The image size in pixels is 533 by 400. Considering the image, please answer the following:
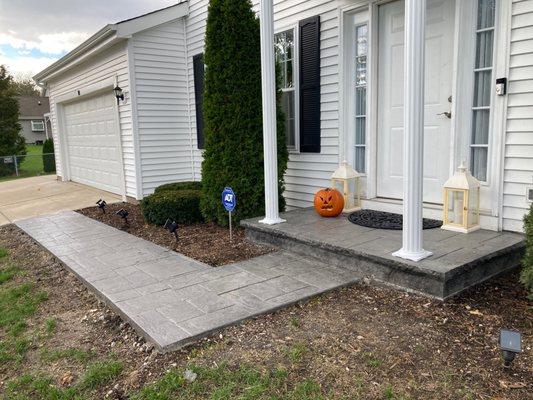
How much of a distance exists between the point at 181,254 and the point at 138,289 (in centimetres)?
103

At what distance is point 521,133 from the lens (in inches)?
145

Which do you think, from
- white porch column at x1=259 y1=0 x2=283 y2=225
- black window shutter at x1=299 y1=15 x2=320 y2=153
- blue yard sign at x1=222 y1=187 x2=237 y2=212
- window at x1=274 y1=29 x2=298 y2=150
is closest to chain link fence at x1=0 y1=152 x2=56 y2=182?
window at x1=274 y1=29 x2=298 y2=150

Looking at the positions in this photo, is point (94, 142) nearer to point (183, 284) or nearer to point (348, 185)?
point (348, 185)

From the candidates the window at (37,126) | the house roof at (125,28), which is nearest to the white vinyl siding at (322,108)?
the house roof at (125,28)

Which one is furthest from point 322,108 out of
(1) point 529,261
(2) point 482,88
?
(1) point 529,261

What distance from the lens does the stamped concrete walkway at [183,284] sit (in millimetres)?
2875

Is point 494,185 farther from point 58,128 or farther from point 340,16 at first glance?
point 58,128

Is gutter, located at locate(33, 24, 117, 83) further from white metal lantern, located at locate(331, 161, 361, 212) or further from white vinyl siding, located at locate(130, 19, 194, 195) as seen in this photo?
white metal lantern, located at locate(331, 161, 361, 212)

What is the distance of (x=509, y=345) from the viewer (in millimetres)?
2146

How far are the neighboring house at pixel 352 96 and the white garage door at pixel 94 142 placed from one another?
8 centimetres

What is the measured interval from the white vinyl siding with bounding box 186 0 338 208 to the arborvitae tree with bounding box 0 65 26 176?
613 inches

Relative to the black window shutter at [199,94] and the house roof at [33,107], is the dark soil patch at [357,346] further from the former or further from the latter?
the house roof at [33,107]

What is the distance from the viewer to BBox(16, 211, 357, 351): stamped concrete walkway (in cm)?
288

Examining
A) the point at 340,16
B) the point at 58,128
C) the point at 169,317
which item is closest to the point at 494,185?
the point at 340,16
